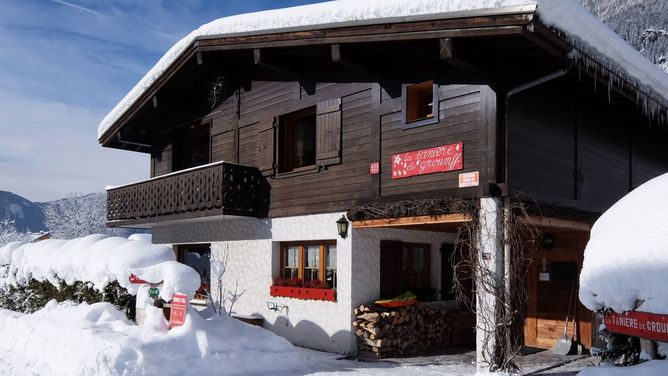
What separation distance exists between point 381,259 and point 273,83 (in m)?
4.50

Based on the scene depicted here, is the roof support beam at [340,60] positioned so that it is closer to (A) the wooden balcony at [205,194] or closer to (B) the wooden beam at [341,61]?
(B) the wooden beam at [341,61]

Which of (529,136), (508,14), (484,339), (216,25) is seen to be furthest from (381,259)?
(216,25)

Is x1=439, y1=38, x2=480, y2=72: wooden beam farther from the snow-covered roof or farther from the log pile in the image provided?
the log pile

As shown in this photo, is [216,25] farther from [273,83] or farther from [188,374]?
[188,374]

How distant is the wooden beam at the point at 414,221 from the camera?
336 inches

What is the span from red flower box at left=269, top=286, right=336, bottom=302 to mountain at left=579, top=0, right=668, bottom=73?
40042 millimetres

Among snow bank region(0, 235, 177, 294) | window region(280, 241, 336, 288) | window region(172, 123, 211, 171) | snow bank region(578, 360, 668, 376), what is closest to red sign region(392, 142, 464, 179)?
window region(280, 241, 336, 288)

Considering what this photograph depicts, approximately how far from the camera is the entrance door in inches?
411

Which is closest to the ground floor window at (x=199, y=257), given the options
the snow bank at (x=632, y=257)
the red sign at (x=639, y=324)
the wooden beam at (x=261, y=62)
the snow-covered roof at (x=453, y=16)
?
the wooden beam at (x=261, y=62)

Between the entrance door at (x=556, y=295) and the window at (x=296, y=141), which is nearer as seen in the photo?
the entrance door at (x=556, y=295)

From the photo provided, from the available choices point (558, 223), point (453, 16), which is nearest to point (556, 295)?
point (558, 223)

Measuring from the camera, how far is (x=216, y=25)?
38.5 ft

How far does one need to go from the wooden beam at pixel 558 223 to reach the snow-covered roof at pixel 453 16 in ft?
7.99

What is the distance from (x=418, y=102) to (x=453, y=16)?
78.4 inches
